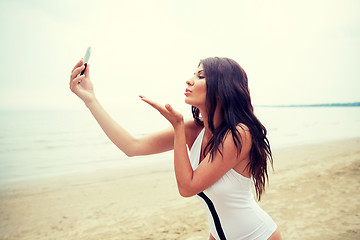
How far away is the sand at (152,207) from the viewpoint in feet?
16.8

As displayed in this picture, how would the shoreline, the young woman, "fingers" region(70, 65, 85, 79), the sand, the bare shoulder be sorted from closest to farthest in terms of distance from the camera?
the young woman < "fingers" region(70, 65, 85, 79) < the bare shoulder < the sand < the shoreline

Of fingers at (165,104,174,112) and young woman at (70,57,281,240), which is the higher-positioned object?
fingers at (165,104,174,112)

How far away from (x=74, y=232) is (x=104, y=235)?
0.73 metres

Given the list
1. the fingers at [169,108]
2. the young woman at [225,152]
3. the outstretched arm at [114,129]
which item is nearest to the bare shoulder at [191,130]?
the outstretched arm at [114,129]

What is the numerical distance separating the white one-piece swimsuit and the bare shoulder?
48 centimetres

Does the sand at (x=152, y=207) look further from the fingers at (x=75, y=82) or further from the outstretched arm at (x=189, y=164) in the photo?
the fingers at (x=75, y=82)

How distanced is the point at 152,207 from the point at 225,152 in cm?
559

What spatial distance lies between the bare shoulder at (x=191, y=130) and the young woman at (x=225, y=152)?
239mm

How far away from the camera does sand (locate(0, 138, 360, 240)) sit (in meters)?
5.11

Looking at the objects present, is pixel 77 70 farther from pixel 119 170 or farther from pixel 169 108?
pixel 119 170

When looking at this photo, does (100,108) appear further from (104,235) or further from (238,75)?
(104,235)

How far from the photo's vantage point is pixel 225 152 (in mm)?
1513

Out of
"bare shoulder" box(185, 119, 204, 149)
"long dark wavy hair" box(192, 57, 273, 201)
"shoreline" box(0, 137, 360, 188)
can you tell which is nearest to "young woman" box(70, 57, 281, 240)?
"long dark wavy hair" box(192, 57, 273, 201)

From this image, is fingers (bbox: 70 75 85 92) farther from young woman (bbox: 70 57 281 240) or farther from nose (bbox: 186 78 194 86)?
nose (bbox: 186 78 194 86)
